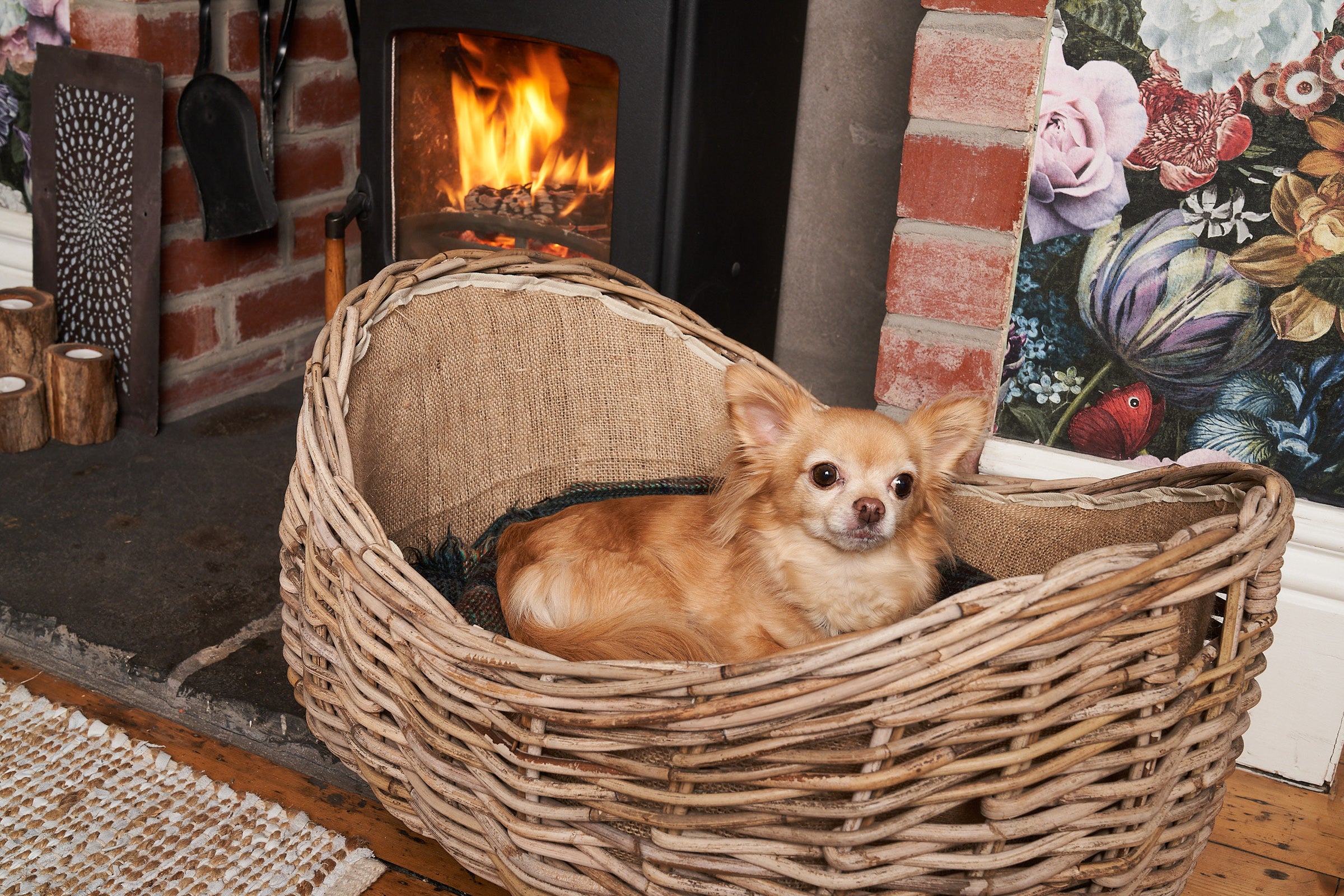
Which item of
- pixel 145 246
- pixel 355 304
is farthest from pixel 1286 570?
pixel 145 246

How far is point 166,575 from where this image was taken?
1.92 meters

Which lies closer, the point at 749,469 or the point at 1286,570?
the point at 749,469

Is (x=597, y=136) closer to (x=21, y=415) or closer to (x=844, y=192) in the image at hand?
(x=844, y=192)

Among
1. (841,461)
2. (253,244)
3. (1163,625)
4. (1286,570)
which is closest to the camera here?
(1163,625)

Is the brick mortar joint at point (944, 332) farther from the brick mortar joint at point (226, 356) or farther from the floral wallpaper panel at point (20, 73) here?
the floral wallpaper panel at point (20, 73)

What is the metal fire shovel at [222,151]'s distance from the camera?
7.70 ft

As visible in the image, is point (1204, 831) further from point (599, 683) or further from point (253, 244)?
point (253, 244)

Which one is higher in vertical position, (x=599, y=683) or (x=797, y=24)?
(x=797, y=24)

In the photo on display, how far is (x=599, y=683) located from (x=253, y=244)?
6.57 ft

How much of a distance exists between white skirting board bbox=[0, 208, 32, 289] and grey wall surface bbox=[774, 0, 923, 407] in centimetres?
182

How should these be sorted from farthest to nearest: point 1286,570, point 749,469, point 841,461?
point 1286,570, point 749,469, point 841,461

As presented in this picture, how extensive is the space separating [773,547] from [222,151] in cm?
166

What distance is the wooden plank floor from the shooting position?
1384mm

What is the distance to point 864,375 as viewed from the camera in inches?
96.8
